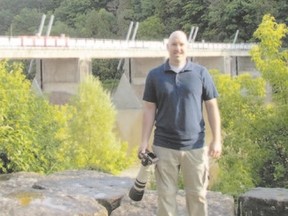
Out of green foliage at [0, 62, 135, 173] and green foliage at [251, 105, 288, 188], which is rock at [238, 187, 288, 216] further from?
green foliage at [251, 105, 288, 188]

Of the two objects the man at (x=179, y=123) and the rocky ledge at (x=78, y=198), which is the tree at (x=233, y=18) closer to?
the rocky ledge at (x=78, y=198)

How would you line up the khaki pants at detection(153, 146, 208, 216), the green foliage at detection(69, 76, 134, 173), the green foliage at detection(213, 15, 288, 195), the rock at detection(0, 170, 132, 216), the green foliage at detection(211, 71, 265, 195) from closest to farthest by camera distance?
the rock at detection(0, 170, 132, 216), the khaki pants at detection(153, 146, 208, 216), the green foliage at detection(213, 15, 288, 195), the green foliage at detection(211, 71, 265, 195), the green foliage at detection(69, 76, 134, 173)

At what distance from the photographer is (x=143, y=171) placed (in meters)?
4.28

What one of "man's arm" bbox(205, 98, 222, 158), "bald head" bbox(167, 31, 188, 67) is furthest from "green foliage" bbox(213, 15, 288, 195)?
"bald head" bbox(167, 31, 188, 67)

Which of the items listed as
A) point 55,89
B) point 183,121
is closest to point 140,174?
point 183,121

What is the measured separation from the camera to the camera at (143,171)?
13.5ft

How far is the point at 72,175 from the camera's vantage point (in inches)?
251

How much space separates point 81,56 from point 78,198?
103 ft

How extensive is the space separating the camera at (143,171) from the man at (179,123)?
0.06 meters

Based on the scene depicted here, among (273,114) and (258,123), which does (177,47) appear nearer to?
(258,123)

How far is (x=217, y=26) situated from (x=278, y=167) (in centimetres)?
6080

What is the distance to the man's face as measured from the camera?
4070 mm

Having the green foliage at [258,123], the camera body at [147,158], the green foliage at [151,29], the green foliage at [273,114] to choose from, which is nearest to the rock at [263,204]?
the camera body at [147,158]

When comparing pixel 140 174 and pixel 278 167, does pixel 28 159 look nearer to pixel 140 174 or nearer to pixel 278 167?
pixel 140 174
